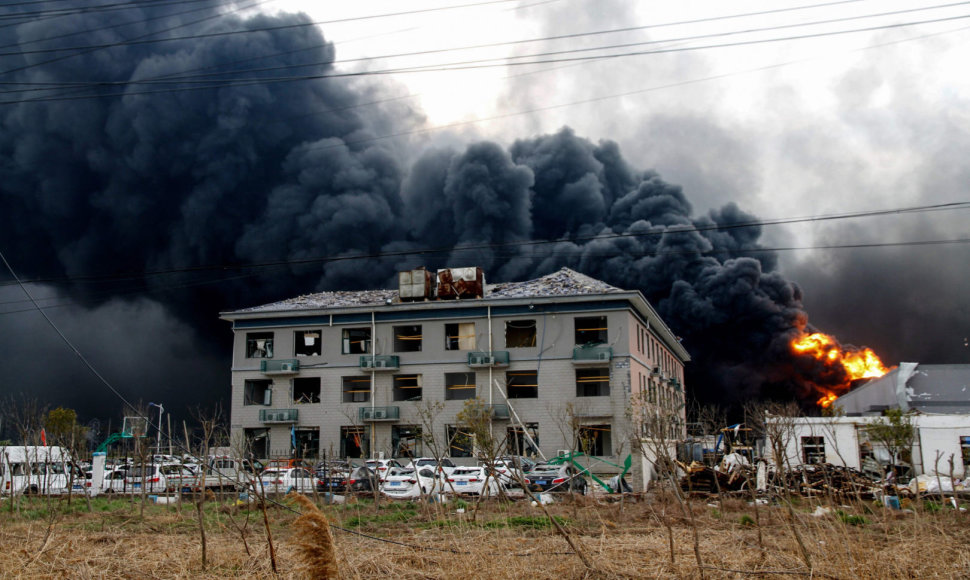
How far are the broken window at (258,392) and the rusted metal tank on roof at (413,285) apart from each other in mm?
10776

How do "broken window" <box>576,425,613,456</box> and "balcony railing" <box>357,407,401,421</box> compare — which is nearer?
"broken window" <box>576,425,613,456</box>

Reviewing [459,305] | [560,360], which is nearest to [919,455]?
[560,360]

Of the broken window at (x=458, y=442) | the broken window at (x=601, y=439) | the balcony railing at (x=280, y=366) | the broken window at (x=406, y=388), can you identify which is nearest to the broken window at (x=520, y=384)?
the broken window at (x=458, y=442)

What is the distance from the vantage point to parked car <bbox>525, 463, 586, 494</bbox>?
32875mm

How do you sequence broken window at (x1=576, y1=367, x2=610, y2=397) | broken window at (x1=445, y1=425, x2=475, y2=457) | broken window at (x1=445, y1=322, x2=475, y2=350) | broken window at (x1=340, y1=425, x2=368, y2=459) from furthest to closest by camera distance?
1. broken window at (x1=445, y1=322, x2=475, y2=350)
2. broken window at (x1=340, y1=425, x2=368, y2=459)
3. broken window at (x1=576, y1=367, x2=610, y2=397)
4. broken window at (x1=445, y1=425, x2=475, y2=457)

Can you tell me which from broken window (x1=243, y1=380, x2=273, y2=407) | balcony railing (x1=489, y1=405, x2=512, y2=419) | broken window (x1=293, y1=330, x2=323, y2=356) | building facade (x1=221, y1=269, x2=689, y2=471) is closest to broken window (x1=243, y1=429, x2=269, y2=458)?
building facade (x1=221, y1=269, x2=689, y2=471)

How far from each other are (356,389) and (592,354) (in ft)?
51.3

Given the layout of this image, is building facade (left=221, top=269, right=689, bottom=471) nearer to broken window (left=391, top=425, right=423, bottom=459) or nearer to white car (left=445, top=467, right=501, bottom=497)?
broken window (left=391, top=425, right=423, bottom=459)

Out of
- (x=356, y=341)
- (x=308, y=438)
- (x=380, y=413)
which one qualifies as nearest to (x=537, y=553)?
(x=380, y=413)

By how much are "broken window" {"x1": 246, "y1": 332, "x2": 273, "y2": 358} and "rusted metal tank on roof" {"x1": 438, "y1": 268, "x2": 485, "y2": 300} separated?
1214 cm

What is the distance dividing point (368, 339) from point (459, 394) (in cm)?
720

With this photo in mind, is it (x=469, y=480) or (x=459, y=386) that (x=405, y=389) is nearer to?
(x=459, y=386)

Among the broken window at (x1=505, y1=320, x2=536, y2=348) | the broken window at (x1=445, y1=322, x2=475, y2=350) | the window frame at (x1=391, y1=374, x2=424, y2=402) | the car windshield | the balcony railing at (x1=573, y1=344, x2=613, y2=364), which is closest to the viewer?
the car windshield

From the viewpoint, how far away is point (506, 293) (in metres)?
50.9
